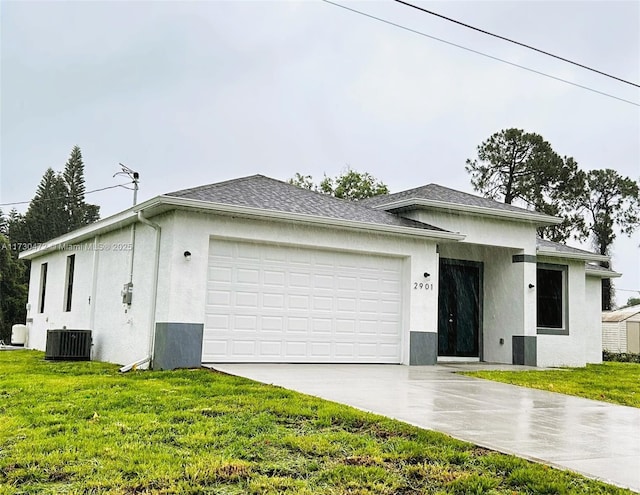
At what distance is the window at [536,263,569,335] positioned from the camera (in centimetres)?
1708

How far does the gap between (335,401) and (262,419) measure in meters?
1.47

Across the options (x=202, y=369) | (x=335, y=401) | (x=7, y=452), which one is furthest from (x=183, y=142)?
(x=7, y=452)

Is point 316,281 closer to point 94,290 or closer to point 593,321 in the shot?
point 94,290

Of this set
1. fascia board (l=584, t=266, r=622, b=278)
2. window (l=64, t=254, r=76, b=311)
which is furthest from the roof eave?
fascia board (l=584, t=266, r=622, b=278)

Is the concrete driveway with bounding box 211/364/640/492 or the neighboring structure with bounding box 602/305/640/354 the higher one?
the neighboring structure with bounding box 602/305/640/354

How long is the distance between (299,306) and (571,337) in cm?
864

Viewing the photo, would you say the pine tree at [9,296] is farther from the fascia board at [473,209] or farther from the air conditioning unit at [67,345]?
the fascia board at [473,209]

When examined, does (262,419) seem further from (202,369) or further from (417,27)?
(417,27)

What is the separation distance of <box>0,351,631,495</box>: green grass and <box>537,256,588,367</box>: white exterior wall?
1105cm

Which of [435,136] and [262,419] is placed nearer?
[262,419]

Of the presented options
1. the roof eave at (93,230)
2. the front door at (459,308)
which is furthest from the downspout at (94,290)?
the front door at (459,308)

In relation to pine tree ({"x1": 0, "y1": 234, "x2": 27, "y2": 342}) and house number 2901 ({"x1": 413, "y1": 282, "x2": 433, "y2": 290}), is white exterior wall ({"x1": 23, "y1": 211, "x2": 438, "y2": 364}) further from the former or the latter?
pine tree ({"x1": 0, "y1": 234, "x2": 27, "y2": 342})

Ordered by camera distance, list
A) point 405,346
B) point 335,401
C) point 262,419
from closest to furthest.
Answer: point 262,419
point 335,401
point 405,346

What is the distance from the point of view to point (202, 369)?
10555 mm
